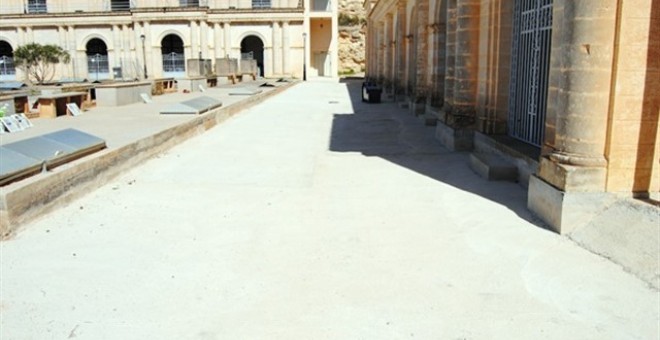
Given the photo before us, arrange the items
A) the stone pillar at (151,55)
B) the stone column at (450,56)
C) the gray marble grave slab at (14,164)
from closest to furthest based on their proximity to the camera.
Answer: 1. the gray marble grave slab at (14,164)
2. the stone column at (450,56)
3. the stone pillar at (151,55)

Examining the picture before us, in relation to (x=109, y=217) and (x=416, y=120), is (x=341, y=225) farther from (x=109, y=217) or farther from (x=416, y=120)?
(x=416, y=120)

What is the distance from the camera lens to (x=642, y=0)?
214 inches

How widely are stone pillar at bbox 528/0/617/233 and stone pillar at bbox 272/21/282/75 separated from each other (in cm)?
4227

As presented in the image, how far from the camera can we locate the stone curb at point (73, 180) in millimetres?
5849

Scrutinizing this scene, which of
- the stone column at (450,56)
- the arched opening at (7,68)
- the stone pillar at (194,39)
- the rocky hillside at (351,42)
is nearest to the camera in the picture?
the stone column at (450,56)

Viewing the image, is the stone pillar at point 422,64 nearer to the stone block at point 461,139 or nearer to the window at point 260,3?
the stone block at point 461,139

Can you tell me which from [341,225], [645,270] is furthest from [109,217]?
[645,270]

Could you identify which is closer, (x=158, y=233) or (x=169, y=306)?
(x=169, y=306)

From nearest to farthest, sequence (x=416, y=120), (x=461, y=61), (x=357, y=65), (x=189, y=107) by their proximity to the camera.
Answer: (x=461, y=61)
(x=189, y=107)
(x=416, y=120)
(x=357, y=65)

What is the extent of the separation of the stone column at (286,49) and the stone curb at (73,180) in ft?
118

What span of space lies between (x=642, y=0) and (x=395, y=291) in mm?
3599

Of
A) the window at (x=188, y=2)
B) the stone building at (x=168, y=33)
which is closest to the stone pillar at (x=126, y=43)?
the stone building at (x=168, y=33)

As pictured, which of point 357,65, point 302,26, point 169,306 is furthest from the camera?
point 357,65

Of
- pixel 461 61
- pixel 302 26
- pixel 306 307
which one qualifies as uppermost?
pixel 302 26
